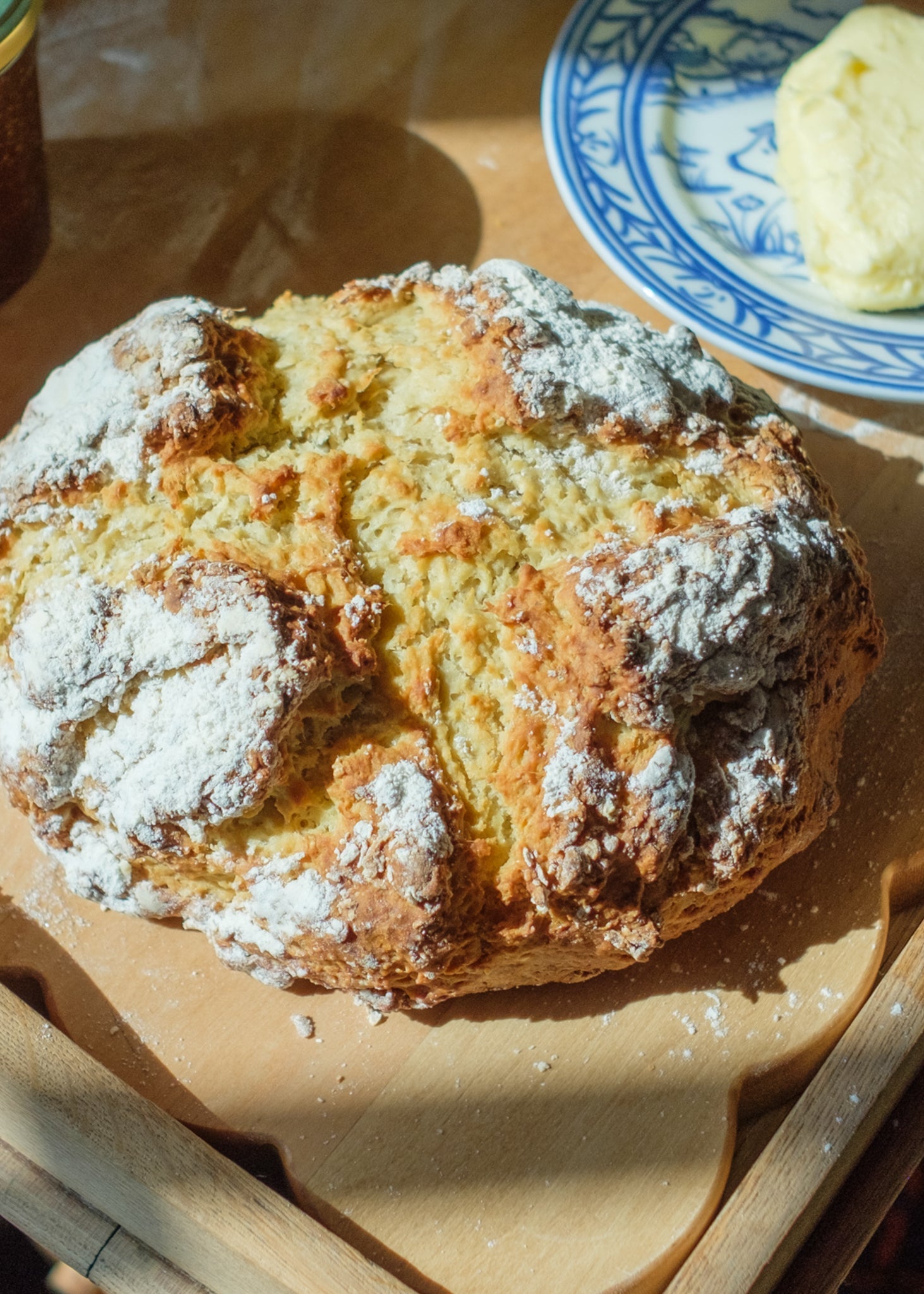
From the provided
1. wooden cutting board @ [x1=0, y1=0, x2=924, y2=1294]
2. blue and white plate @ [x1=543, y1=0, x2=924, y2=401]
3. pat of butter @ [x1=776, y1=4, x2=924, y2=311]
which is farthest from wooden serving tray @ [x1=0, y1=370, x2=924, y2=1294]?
pat of butter @ [x1=776, y1=4, x2=924, y2=311]

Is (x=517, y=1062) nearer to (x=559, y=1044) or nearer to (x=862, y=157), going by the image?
(x=559, y=1044)

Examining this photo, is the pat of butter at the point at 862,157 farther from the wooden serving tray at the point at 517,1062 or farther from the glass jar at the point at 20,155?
the glass jar at the point at 20,155

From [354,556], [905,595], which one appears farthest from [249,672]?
[905,595]

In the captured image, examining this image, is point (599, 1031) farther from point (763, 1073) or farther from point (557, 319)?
point (557, 319)

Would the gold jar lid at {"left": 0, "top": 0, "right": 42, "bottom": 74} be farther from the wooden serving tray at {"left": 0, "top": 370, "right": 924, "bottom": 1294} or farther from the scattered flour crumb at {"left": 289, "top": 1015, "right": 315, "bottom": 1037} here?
the scattered flour crumb at {"left": 289, "top": 1015, "right": 315, "bottom": 1037}

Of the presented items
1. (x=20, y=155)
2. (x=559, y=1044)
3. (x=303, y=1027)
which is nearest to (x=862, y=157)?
(x=20, y=155)
